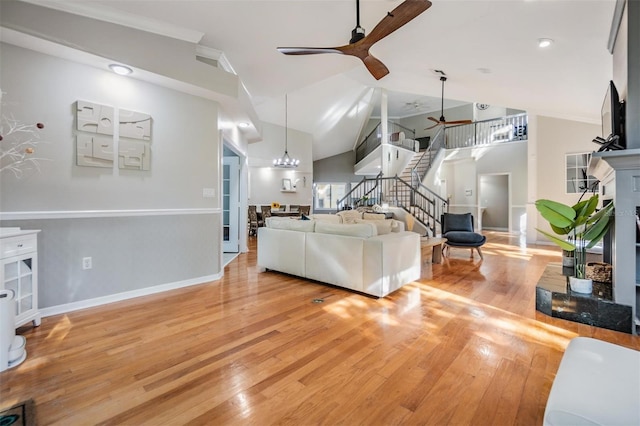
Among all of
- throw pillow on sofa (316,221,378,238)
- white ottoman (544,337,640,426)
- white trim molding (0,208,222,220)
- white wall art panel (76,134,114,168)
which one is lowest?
white ottoman (544,337,640,426)

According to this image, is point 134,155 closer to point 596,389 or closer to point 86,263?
point 86,263

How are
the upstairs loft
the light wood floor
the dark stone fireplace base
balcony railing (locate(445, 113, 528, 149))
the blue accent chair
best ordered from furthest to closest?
the upstairs loft
balcony railing (locate(445, 113, 528, 149))
the blue accent chair
the dark stone fireplace base
the light wood floor

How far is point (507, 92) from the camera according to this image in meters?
5.73

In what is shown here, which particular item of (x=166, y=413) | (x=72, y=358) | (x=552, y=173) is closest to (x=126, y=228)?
(x=72, y=358)

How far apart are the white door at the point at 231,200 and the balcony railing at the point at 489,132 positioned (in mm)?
8658

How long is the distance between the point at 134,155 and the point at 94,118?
502 mm

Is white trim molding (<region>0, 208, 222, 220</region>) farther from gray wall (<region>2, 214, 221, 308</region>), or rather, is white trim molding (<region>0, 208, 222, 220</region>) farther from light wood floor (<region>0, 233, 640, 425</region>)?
light wood floor (<region>0, 233, 640, 425</region>)

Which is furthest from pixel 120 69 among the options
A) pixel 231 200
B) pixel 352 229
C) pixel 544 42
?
pixel 544 42

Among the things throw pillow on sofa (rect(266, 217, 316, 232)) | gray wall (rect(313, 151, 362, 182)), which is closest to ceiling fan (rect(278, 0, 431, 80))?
throw pillow on sofa (rect(266, 217, 316, 232))

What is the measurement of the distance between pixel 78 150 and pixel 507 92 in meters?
6.96

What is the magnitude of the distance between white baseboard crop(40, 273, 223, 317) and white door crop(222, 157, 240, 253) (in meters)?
2.22

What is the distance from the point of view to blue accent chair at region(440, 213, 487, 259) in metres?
5.58

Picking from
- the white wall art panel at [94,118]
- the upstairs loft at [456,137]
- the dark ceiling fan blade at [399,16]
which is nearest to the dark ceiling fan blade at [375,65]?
the dark ceiling fan blade at [399,16]

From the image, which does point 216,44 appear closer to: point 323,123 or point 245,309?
point 245,309
